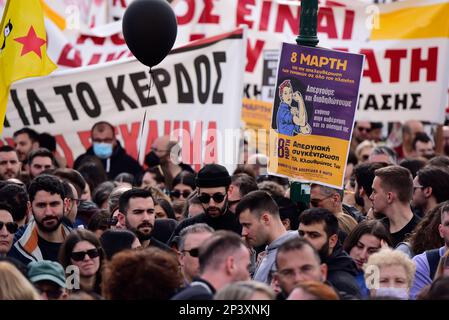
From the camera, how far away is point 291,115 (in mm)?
10688

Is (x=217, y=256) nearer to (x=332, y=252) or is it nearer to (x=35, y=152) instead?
(x=332, y=252)

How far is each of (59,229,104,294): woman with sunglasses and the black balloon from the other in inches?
83.1

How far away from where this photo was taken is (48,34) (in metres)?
16.9

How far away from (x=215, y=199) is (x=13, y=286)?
4.17m

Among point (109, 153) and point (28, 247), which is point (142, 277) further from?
point (109, 153)

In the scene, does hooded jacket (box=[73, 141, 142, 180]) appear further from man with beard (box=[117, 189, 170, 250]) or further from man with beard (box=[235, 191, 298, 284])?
man with beard (box=[235, 191, 298, 284])

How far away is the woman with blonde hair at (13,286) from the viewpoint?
7.18 meters

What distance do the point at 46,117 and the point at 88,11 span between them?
3.92 metres

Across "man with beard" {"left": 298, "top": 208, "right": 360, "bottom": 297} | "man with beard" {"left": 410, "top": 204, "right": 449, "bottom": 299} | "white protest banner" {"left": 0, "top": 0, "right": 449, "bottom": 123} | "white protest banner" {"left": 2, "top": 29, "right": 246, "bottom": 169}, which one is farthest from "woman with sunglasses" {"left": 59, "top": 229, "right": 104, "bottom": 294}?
"white protest banner" {"left": 0, "top": 0, "right": 449, "bottom": 123}

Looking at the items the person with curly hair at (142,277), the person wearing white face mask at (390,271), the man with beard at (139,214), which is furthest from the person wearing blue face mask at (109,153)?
the person with curly hair at (142,277)

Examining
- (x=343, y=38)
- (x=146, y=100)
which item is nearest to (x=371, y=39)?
(x=343, y=38)

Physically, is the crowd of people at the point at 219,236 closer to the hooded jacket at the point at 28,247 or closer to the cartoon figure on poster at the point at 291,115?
the hooded jacket at the point at 28,247

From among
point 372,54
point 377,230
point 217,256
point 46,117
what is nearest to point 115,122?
point 46,117

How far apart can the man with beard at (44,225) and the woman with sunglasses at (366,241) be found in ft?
7.76
